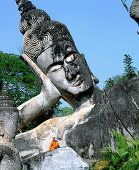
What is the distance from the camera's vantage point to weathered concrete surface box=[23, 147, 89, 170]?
4105mm

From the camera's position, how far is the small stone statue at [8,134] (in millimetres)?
4254

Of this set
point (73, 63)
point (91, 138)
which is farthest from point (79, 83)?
point (91, 138)

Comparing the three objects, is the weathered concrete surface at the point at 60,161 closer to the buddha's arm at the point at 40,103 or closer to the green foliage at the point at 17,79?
the buddha's arm at the point at 40,103

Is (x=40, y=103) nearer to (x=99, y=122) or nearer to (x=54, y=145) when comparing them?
(x=54, y=145)

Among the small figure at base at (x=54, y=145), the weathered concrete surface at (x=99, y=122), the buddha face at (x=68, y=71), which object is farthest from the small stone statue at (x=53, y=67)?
the small figure at base at (x=54, y=145)

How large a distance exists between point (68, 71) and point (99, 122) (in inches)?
58.3

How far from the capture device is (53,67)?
691cm

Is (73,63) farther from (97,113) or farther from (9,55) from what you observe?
(9,55)

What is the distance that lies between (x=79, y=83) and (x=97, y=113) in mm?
999

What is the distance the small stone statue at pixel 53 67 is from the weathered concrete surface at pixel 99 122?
16.7 inches

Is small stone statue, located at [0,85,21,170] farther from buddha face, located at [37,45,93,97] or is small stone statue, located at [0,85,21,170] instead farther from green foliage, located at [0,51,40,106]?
green foliage, located at [0,51,40,106]

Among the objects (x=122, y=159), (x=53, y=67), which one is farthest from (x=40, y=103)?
(x=122, y=159)

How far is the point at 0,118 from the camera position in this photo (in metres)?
4.66

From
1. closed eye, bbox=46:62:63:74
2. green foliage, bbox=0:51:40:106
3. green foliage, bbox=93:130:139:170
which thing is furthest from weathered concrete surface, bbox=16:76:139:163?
green foliage, bbox=0:51:40:106
